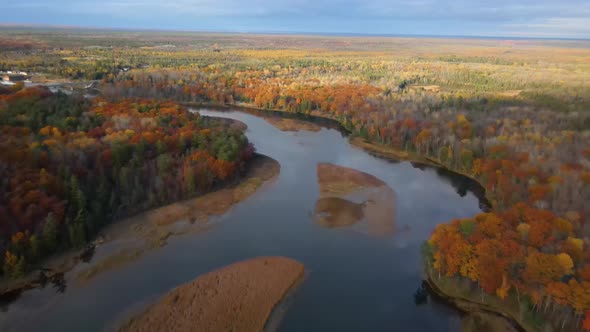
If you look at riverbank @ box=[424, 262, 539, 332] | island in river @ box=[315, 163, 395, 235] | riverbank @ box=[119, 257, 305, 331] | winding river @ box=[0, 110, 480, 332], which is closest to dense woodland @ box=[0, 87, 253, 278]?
winding river @ box=[0, 110, 480, 332]

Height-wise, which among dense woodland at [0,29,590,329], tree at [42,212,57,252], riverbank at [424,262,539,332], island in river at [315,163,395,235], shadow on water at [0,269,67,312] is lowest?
shadow on water at [0,269,67,312]

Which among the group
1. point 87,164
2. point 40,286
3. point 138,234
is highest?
point 87,164

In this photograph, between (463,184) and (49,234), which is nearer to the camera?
(49,234)

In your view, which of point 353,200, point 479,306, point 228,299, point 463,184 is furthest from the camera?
point 463,184

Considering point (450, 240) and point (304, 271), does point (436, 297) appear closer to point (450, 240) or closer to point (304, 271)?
point (450, 240)

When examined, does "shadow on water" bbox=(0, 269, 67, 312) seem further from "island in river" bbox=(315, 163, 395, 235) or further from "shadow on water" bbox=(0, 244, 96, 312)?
"island in river" bbox=(315, 163, 395, 235)

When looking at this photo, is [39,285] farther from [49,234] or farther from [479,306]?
[479,306]

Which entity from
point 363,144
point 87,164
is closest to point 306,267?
point 87,164

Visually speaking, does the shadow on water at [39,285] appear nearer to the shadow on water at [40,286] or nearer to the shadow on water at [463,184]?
the shadow on water at [40,286]
